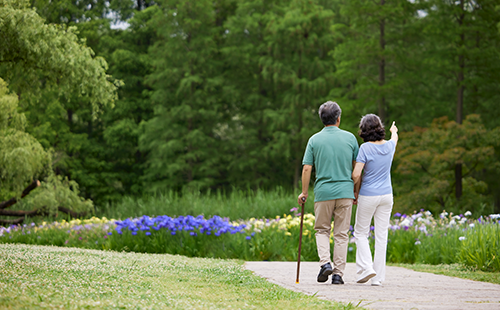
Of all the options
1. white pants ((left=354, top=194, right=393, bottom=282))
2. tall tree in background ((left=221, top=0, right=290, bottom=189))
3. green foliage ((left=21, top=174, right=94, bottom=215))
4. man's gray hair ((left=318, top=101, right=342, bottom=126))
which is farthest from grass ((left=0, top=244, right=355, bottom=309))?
tall tree in background ((left=221, top=0, right=290, bottom=189))

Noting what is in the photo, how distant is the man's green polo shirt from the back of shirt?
141 millimetres

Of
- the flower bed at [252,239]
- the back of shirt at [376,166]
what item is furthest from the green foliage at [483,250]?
the back of shirt at [376,166]

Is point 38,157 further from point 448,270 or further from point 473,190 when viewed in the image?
point 473,190

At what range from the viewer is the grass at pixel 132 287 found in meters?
3.35

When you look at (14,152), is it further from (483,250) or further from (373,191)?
(483,250)

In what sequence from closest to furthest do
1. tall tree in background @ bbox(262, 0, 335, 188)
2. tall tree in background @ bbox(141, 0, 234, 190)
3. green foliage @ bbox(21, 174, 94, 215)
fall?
1. green foliage @ bbox(21, 174, 94, 215)
2. tall tree in background @ bbox(262, 0, 335, 188)
3. tall tree in background @ bbox(141, 0, 234, 190)

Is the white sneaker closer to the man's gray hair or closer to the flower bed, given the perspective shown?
the man's gray hair

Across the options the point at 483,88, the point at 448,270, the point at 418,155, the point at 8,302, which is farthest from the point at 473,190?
the point at 8,302

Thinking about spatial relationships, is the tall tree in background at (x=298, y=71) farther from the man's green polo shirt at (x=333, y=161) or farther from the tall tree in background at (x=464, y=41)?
the man's green polo shirt at (x=333, y=161)

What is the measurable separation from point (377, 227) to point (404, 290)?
2.50 ft

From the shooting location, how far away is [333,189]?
515 cm

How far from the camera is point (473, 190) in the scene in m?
16.2

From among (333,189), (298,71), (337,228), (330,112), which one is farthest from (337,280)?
(298,71)

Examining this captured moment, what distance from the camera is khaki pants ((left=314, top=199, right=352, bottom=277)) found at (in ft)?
16.8
